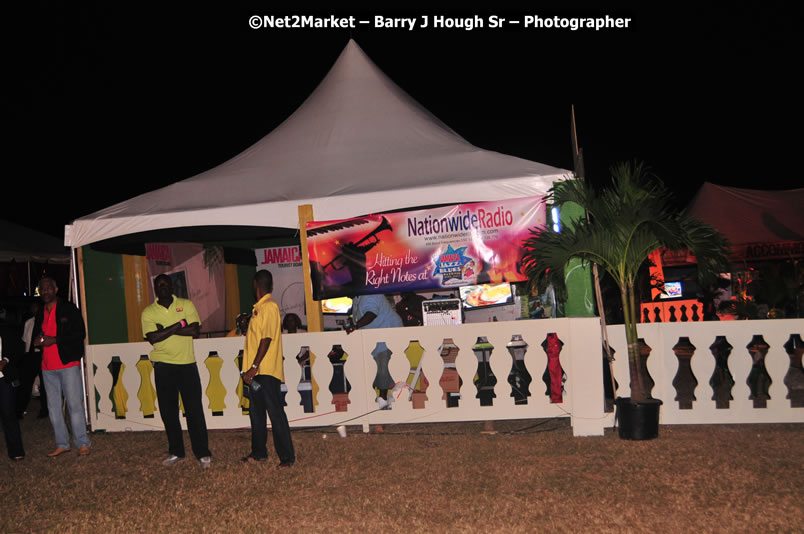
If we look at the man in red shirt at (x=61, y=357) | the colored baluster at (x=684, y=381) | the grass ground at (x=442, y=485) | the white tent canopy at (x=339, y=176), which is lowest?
the colored baluster at (x=684, y=381)

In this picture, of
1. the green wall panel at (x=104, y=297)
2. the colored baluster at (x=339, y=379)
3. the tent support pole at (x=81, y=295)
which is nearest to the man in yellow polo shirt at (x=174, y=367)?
the colored baluster at (x=339, y=379)

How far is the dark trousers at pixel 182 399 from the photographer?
6277mm

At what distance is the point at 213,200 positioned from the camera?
8078mm

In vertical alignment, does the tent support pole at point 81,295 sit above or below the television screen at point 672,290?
above

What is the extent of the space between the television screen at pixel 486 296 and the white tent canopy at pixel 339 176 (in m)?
3.21

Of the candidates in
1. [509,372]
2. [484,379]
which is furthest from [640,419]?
[484,379]

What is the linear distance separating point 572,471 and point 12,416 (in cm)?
547

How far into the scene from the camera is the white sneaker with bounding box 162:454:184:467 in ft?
20.8

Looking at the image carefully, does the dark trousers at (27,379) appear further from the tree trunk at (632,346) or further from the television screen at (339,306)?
the tree trunk at (632,346)

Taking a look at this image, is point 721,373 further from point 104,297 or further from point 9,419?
point 9,419

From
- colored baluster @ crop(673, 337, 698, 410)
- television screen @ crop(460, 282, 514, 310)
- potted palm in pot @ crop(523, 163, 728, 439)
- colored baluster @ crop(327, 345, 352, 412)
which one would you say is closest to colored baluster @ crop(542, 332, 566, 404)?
potted palm in pot @ crop(523, 163, 728, 439)

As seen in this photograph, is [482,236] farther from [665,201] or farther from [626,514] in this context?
[626,514]

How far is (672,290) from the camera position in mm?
19266

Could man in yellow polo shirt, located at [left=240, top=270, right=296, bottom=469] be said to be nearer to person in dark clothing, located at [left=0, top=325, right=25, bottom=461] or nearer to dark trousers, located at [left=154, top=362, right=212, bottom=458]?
dark trousers, located at [left=154, top=362, right=212, bottom=458]
